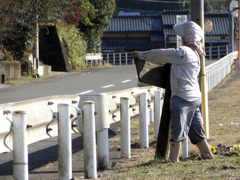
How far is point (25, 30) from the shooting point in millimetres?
24953

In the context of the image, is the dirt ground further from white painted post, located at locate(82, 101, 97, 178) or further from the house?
the house

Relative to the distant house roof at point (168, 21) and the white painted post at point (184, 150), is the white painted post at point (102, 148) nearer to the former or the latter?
the white painted post at point (184, 150)

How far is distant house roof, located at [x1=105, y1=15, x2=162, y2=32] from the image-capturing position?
174 feet

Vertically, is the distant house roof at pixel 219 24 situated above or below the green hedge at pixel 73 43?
above

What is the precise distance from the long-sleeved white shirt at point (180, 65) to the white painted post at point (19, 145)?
6.39 feet

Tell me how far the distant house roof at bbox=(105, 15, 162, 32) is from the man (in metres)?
46.5

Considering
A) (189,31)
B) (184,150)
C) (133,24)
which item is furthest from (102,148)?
(133,24)

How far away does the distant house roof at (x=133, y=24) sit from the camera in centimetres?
5312

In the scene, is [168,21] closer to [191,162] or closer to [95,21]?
[95,21]

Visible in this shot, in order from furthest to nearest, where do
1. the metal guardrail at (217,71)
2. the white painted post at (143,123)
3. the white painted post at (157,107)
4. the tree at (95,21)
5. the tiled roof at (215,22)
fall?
1. the tiled roof at (215,22)
2. the tree at (95,21)
3. the metal guardrail at (217,71)
4. the white painted post at (157,107)
5. the white painted post at (143,123)

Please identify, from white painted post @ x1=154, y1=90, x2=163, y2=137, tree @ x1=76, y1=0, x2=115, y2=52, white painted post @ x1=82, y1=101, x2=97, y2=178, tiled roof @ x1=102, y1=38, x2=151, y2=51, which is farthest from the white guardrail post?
tiled roof @ x1=102, y1=38, x2=151, y2=51

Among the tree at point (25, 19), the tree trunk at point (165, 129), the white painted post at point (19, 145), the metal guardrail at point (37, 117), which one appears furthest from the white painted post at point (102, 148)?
the tree at point (25, 19)

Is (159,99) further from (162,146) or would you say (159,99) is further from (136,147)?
(162,146)

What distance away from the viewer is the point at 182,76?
6469 millimetres
